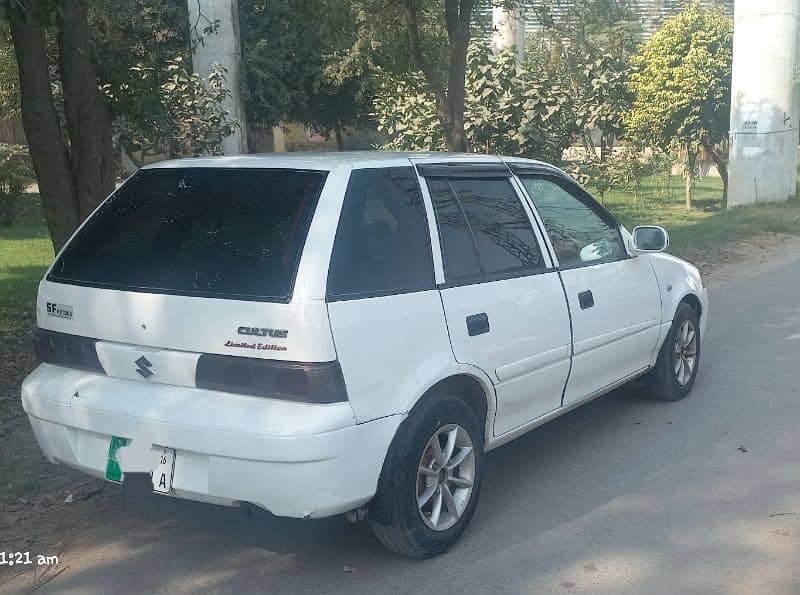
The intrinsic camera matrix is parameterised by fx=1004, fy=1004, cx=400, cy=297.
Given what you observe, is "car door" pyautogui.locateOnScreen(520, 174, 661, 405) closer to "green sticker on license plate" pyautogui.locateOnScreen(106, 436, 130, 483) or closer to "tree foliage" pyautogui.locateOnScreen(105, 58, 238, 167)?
"green sticker on license plate" pyautogui.locateOnScreen(106, 436, 130, 483)

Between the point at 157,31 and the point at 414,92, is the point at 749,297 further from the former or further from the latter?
the point at 157,31

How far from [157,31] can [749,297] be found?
14.2 meters

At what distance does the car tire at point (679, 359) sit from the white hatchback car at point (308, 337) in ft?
5.47

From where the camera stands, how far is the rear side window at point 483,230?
4746 millimetres

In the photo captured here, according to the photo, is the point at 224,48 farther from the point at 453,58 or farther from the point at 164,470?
the point at 164,470

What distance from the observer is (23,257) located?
46.1 ft

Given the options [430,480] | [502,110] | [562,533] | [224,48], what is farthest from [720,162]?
[430,480]

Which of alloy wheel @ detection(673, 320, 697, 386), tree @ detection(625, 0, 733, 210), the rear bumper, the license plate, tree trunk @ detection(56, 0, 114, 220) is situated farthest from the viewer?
tree @ detection(625, 0, 733, 210)

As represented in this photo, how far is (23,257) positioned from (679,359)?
33.4 feet

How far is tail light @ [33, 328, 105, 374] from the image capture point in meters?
4.40

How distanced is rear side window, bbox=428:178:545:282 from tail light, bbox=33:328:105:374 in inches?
63.9

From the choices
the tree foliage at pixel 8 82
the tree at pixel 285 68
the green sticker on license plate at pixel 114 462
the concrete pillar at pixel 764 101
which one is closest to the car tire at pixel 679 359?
the green sticker on license plate at pixel 114 462

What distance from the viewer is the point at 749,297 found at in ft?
36.1

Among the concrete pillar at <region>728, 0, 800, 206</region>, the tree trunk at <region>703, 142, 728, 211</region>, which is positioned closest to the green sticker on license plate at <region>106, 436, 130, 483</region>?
the concrete pillar at <region>728, 0, 800, 206</region>
